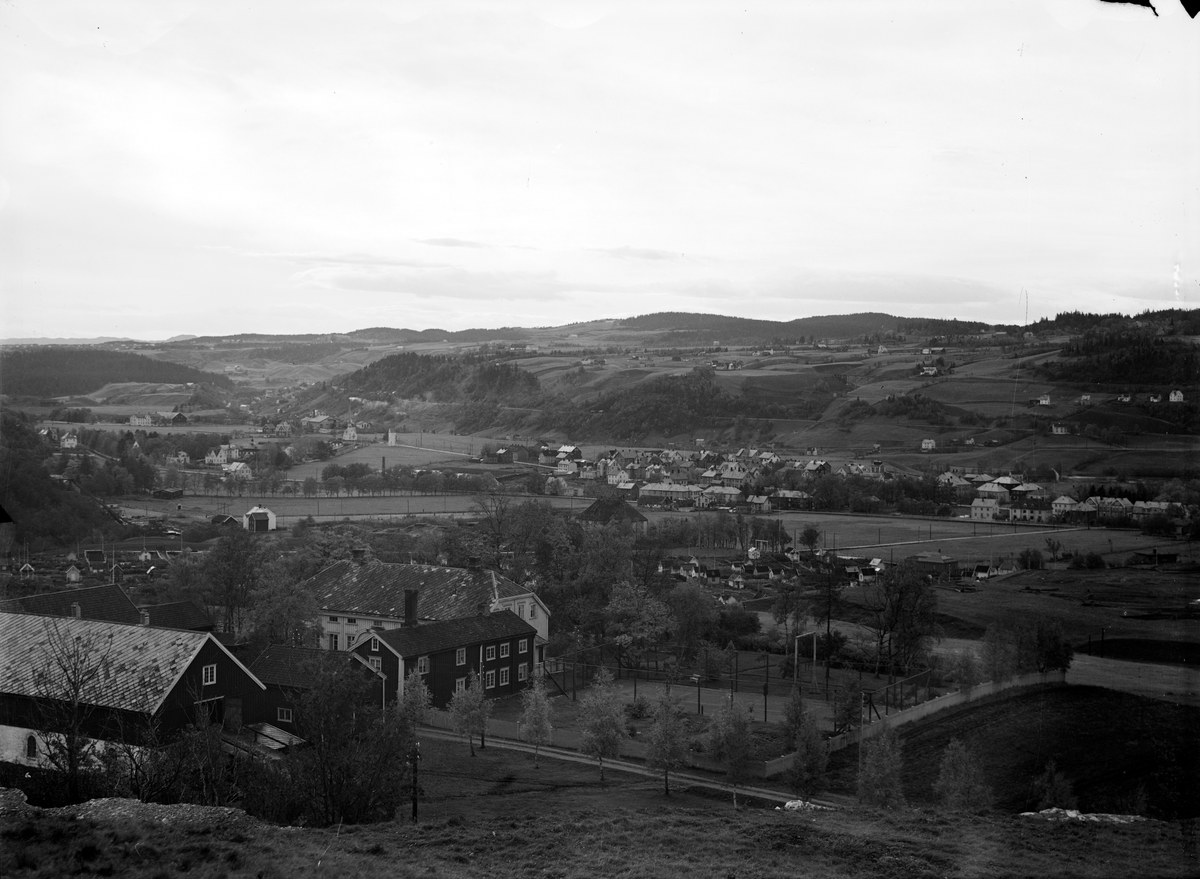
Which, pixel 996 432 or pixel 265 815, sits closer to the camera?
pixel 265 815

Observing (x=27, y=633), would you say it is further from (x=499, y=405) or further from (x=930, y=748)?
(x=499, y=405)

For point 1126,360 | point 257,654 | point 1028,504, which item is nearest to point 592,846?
point 257,654

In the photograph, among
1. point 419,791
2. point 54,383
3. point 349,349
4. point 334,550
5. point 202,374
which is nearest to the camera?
point 419,791

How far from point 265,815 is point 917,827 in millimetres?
6236

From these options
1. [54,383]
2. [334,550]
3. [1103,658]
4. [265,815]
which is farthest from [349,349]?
[265,815]

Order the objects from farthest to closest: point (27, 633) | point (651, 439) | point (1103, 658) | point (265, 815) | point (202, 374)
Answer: point (202, 374) < point (651, 439) < point (1103, 658) < point (27, 633) < point (265, 815)

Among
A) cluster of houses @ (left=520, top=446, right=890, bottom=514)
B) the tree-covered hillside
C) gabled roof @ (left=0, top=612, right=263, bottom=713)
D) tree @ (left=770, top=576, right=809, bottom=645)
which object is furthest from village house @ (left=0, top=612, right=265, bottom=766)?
the tree-covered hillside

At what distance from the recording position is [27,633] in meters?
13.3

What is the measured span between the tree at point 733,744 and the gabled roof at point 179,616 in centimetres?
929

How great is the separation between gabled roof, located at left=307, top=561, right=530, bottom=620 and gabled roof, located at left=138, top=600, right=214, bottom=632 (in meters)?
2.65

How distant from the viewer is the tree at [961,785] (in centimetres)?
1293

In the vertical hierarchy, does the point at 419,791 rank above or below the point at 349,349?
below

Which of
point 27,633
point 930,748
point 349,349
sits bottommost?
point 930,748

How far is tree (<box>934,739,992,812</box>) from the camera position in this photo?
1293 centimetres
